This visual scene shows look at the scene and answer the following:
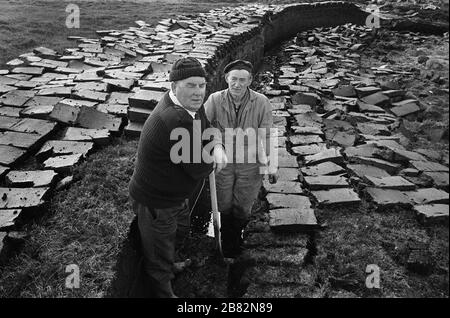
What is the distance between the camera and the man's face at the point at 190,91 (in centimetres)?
298

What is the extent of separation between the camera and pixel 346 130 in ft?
22.0

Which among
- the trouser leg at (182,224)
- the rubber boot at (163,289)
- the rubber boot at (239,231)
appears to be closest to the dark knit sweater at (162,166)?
the trouser leg at (182,224)

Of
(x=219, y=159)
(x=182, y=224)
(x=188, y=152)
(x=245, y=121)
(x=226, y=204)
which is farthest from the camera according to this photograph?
(x=226, y=204)

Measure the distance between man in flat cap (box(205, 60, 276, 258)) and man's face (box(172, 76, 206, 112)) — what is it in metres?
0.69

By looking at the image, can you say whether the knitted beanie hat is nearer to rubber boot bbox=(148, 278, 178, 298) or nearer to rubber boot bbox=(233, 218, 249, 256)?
rubber boot bbox=(148, 278, 178, 298)

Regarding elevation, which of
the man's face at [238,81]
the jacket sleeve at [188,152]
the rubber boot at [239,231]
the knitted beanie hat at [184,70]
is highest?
the knitted beanie hat at [184,70]

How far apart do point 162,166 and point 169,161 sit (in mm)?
70

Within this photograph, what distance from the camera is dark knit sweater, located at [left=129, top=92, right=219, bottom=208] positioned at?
2871mm

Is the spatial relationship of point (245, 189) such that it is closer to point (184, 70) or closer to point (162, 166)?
point (162, 166)

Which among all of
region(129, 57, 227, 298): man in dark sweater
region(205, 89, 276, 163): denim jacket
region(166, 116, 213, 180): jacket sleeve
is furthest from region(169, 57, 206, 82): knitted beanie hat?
region(205, 89, 276, 163): denim jacket

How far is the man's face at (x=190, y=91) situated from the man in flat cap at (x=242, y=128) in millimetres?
686

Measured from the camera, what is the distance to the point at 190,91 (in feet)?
9.84

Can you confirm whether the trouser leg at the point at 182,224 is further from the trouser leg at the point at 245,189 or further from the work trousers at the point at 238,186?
the trouser leg at the point at 245,189

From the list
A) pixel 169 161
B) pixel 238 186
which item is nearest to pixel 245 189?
pixel 238 186
